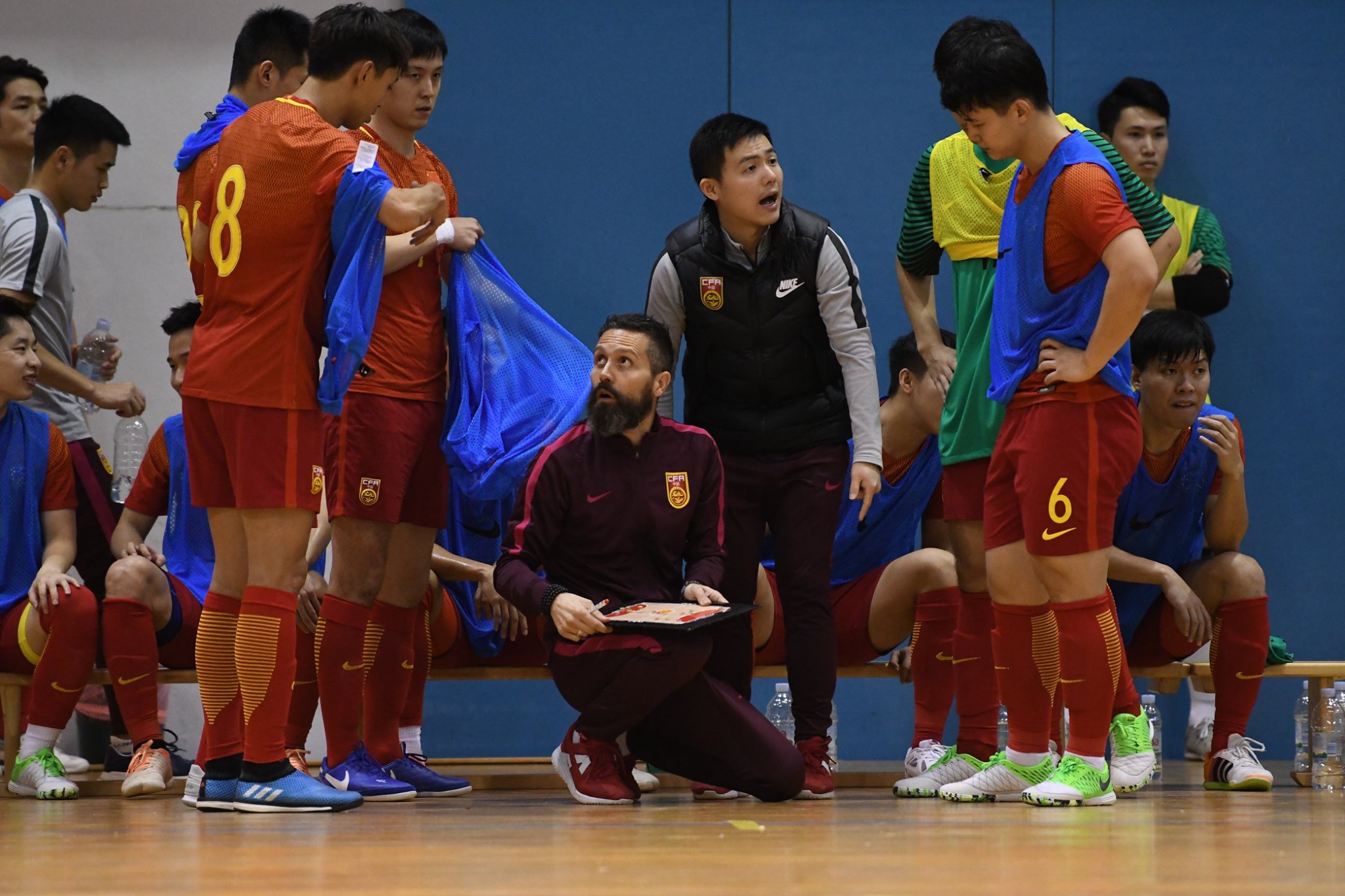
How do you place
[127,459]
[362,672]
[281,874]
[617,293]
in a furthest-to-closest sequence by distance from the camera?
[617,293] < [127,459] < [362,672] < [281,874]

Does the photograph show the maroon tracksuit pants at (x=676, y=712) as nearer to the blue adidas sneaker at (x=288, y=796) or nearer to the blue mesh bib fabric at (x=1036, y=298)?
the blue adidas sneaker at (x=288, y=796)

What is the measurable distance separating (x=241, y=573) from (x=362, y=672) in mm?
490

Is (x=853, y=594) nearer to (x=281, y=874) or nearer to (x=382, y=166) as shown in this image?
(x=382, y=166)

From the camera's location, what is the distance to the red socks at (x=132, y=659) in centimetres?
386

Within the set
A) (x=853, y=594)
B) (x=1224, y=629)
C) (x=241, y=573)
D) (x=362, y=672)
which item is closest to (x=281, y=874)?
(x=241, y=573)

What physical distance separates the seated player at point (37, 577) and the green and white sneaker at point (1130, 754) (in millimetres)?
2657

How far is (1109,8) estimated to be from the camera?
5652 mm

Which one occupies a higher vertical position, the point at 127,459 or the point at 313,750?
the point at 127,459

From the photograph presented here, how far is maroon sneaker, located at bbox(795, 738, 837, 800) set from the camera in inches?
138

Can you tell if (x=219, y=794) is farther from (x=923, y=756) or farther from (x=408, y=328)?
(x=923, y=756)

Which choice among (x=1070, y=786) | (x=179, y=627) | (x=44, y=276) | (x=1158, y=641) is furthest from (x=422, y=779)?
(x=1158, y=641)

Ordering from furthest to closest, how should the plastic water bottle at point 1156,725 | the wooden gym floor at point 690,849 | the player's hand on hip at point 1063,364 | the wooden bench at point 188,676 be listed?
the plastic water bottle at point 1156,725 < the wooden bench at point 188,676 < the player's hand on hip at point 1063,364 < the wooden gym floor at point 690,849

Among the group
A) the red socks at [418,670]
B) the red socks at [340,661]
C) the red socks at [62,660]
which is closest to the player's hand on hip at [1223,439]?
the red socks at [418,670]

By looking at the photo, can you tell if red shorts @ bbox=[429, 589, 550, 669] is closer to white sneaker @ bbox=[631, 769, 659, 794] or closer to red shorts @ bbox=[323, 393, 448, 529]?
white sneaker @ bbox=[631, 769, 659, 794]
